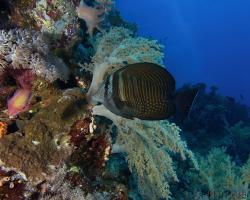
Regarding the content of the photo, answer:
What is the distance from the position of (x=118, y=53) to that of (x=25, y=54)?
0.95m

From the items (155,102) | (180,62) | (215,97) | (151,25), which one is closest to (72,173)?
(155,102)

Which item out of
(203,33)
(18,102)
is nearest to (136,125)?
(18,102)

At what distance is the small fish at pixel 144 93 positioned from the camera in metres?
1.84

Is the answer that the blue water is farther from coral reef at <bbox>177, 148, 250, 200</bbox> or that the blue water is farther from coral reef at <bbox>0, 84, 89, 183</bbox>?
coral reef at <bbox>0, 84, 89, 183</bbox>

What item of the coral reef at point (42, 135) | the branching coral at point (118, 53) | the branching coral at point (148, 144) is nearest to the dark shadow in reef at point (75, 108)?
the coral reef at point (42, 135)

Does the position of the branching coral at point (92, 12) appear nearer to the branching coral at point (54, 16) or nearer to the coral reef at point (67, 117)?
the coral reef at point (67, 117)

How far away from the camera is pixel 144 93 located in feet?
6.20

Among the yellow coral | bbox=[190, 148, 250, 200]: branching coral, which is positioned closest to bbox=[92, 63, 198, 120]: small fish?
the yellow coral

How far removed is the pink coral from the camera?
4.18 metres

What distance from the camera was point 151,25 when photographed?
4186 inches

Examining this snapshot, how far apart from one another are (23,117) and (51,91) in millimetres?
306

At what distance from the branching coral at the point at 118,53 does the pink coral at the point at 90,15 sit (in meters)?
0.99

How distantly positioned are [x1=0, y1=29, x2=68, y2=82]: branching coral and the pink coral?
1.60 m

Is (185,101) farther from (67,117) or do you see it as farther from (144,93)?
(67,117)
